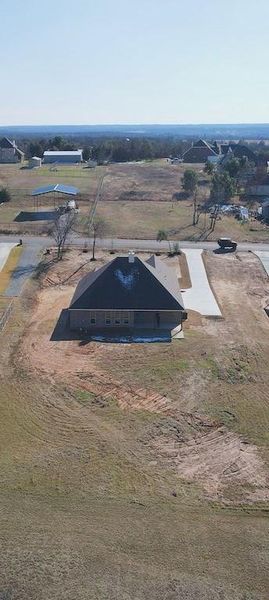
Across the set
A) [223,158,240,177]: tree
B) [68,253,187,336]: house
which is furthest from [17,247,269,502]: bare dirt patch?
[223,158,240,177]: tree

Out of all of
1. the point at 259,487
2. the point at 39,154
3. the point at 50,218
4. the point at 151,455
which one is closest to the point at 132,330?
the point at 151,455

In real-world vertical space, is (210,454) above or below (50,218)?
below

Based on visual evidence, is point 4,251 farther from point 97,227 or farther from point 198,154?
point 198,154

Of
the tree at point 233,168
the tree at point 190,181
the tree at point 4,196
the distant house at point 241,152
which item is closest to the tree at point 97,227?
the tree at point 4,196

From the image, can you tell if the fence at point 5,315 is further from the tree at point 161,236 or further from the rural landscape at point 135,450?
the tree at point 161,236

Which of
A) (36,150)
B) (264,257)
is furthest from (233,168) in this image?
(36,150)

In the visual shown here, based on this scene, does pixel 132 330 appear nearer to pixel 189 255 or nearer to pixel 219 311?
pixel 219 311
